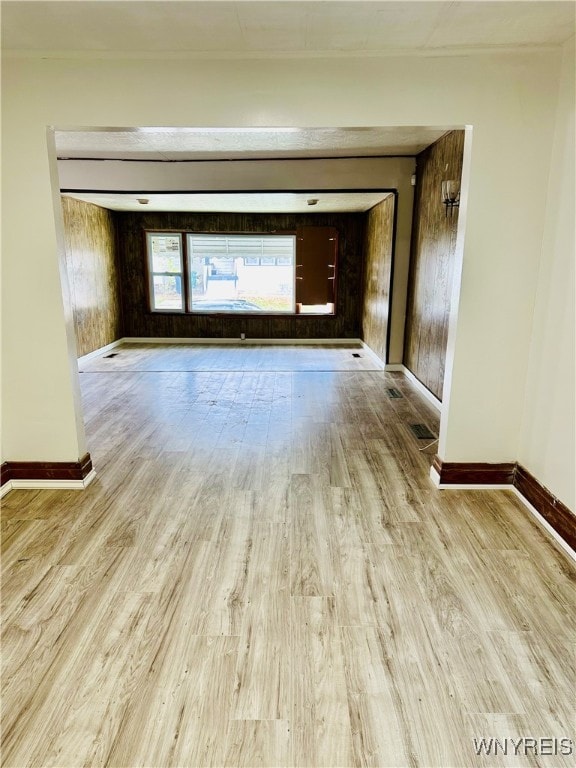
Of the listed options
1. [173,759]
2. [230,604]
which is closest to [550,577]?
[230,604]

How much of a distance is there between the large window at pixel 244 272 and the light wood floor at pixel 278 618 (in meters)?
5.30

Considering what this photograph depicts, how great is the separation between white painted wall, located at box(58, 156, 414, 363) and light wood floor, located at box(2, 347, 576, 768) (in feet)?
11.5

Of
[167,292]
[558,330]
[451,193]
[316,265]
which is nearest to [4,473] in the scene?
[558,330]

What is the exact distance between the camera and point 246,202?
6332 millimetres

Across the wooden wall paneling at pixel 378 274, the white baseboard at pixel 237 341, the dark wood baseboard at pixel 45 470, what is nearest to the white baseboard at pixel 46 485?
the dark wood baseboard at pixel 45 470

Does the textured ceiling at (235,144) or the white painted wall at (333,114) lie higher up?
the textured ceiling at (235,144)

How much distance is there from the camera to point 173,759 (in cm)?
133

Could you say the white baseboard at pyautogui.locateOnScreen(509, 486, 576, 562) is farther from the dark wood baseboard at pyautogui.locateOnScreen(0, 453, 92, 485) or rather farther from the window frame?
the window frame

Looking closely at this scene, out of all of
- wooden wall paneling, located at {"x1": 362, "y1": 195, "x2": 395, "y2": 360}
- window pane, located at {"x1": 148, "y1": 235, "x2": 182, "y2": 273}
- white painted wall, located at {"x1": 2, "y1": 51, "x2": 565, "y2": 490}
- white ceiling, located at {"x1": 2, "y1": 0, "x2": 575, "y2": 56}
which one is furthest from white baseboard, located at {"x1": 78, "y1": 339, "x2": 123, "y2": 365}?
white ceiling, located at {"x1": 2, "y1": 0, "x2": 575, "y2": 56}

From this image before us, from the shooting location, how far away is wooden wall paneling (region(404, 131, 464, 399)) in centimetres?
410

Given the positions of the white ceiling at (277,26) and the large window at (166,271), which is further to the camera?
the large window at (166,271)

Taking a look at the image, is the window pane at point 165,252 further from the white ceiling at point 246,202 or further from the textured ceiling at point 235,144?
the textured ceiling at point 235,144

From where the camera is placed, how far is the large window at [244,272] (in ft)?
26.3

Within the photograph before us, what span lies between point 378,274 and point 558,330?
14.4ft
